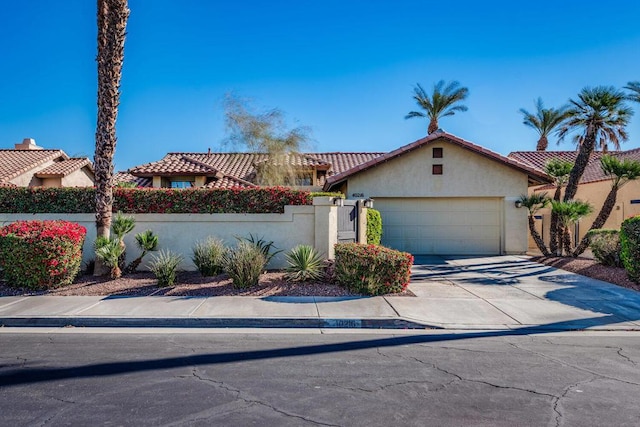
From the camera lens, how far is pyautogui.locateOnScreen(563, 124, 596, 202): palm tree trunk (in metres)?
15.1

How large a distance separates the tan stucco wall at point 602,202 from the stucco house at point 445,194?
13.8 feet

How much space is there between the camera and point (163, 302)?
8734 millimetres

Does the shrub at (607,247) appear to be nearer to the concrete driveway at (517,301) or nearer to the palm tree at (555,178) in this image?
the concrete driveway at (517,301)

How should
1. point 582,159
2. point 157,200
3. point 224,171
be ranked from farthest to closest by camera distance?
point 224,171, point 582,159, point 157,200

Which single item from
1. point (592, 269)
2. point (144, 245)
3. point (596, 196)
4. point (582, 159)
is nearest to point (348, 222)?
point (144, 245)

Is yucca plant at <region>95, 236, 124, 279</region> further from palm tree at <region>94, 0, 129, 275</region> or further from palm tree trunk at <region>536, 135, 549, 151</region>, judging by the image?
palm tree trunk at <region>536, 135, 549, 151</region>

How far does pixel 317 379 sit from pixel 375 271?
482cm

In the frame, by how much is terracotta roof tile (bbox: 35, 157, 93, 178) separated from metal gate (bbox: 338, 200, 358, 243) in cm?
1998

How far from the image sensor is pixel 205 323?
755 centimetres

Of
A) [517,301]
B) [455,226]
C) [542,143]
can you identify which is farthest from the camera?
[542,143]

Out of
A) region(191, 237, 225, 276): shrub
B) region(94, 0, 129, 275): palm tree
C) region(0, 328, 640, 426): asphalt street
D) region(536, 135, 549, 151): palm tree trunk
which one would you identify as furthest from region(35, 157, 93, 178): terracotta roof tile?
region(536, 135, 549, 151): palm tree trunk

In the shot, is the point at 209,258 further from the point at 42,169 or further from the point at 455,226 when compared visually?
the point at 42,169

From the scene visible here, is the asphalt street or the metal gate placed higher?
the metal gate

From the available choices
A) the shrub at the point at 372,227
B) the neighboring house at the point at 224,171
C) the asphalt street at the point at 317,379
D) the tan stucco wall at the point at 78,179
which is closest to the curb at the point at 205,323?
the asphalt street at the point at 317,379
